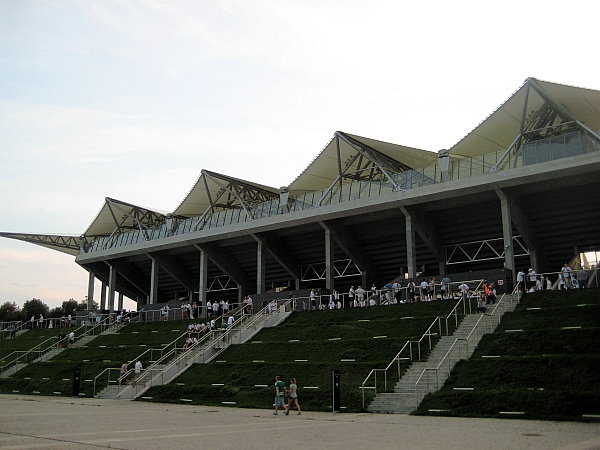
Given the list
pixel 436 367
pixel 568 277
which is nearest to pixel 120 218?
pixel 568 277

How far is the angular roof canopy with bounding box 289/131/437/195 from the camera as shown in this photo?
3853cm

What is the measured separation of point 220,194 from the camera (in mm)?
47906

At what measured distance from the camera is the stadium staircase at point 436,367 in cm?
1819

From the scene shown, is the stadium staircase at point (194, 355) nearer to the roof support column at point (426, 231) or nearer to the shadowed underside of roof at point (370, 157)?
the roof support column at point (426, 231)

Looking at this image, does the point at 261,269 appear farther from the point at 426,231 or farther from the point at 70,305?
the point at 70,305

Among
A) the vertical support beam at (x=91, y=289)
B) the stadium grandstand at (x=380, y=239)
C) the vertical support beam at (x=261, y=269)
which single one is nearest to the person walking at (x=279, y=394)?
the stadium grandstand at (x=380, y=239)

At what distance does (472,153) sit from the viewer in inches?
1464

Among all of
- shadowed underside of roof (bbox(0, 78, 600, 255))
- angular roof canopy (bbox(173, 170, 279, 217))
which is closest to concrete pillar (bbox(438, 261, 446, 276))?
shadowed underside of roof (bbox(0, 78, 600, 255))

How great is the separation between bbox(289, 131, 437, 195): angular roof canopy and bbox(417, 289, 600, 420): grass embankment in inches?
673

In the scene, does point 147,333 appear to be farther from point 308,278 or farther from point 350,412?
point 350,412

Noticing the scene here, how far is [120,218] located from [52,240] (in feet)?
30.2

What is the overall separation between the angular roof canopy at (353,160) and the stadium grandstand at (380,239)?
0.10 metres

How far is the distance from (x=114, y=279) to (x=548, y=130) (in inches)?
1550

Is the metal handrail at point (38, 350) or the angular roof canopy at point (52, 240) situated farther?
the angular roof canopy at point (52, 240)
